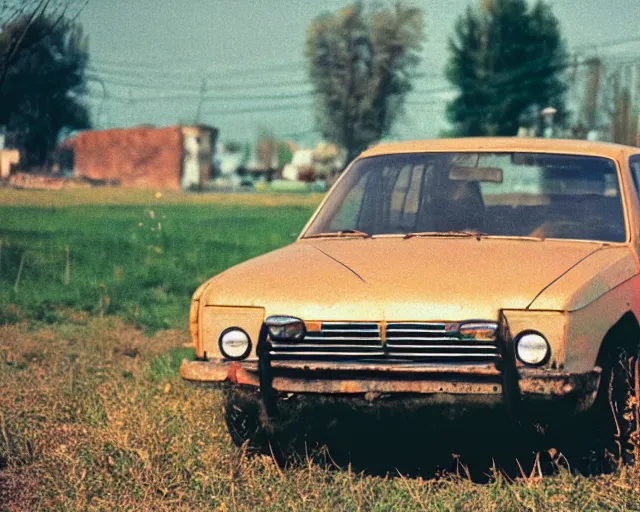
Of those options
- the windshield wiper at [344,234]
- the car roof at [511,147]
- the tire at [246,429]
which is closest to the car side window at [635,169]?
the car roof at [511,147]

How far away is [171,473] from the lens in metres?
6.06

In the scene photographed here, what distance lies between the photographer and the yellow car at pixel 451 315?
532 cm


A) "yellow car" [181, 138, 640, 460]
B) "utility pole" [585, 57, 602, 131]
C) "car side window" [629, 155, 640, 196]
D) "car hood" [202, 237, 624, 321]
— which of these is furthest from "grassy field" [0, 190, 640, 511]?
"utility pole" [585, 57, 602, 131]

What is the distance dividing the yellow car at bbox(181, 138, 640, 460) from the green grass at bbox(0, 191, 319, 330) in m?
2.28

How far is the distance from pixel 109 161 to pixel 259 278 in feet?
249

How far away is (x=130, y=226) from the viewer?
33.6 meters

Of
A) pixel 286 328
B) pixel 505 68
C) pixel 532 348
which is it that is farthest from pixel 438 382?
pixel 505 68

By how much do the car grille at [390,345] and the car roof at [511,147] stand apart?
198 cm

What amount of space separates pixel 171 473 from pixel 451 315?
65.4 inches

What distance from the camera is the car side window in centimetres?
691

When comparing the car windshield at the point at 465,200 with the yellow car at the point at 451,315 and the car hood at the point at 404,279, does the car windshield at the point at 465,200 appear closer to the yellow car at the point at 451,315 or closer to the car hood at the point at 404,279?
the yellow car at the point at 451,315

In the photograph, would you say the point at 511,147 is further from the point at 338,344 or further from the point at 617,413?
the point at 338,344

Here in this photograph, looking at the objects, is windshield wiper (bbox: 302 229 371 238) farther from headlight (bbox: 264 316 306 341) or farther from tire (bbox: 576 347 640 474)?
tire (bbox: 576 347 640 474)

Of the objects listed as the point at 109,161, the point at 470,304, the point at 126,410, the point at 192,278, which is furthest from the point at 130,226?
the point at 109,161
